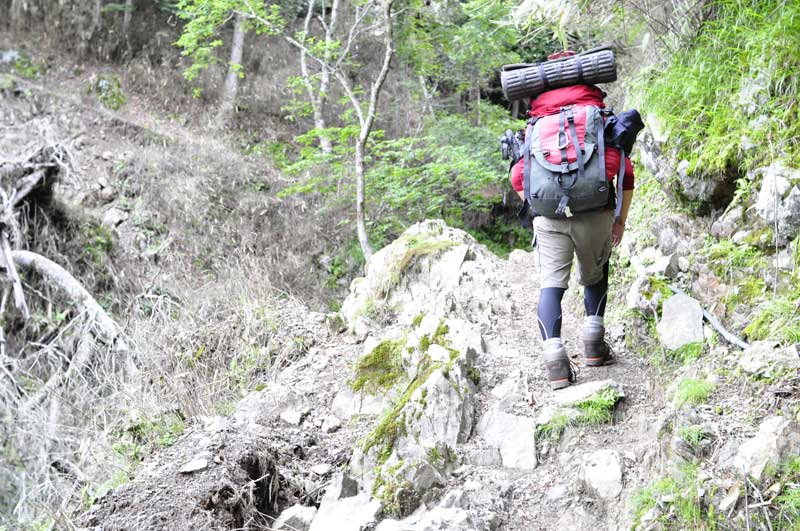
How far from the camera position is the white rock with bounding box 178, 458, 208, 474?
3.28 m

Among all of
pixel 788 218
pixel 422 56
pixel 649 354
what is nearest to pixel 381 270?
pixel 649 354

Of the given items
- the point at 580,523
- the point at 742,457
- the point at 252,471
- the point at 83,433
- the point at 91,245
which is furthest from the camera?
the point at 91,245

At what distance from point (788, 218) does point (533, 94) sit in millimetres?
1532

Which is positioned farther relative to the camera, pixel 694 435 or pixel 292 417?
pixel 292 417

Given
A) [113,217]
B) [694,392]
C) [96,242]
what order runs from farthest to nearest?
[113,217] → [96,242] → [694,392]

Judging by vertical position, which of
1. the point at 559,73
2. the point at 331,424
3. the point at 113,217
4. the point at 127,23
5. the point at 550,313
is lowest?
the point at 331,424

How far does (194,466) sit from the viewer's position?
3.30 metres

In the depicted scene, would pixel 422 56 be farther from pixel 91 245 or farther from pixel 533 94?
pixel 533 94

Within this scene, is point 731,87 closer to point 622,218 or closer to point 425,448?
point 622,218

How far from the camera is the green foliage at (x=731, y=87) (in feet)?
13.0

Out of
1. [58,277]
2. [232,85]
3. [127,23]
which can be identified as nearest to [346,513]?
[58,277]

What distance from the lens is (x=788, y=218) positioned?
Result: 3.56 m

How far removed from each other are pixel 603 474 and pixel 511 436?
2.14 feet

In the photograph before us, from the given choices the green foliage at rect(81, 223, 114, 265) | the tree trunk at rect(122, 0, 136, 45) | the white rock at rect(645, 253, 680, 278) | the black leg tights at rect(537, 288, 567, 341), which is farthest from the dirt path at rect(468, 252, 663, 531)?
the tree trunk at rect(122, 0, 136, 45)
